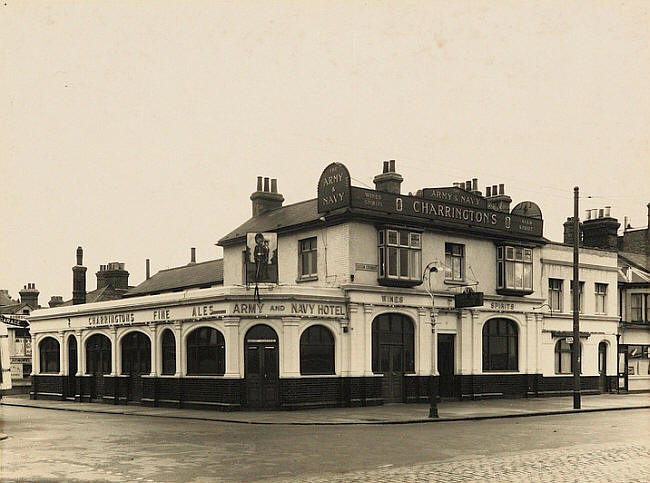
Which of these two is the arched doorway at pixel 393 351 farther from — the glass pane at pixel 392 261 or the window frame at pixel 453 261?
the window frame at pixel 453 261

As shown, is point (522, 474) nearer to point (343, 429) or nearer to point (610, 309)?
point (343, 429)

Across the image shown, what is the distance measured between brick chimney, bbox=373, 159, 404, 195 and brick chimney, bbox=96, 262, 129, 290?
30.6m

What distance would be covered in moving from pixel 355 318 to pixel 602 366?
17114mm

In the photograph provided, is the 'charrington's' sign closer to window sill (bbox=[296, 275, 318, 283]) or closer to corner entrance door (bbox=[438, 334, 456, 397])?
window sill (bbox=[296, 275, 318, 283])

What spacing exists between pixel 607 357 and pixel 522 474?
102 feet

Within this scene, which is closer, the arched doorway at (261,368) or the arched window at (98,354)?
the arched doorway at (261,368)

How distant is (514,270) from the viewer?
120 feet

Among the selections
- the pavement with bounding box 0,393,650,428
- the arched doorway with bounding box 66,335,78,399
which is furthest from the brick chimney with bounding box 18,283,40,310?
the pavement with bounding box 0,393,650,428

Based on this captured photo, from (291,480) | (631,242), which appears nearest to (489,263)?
(631,242)

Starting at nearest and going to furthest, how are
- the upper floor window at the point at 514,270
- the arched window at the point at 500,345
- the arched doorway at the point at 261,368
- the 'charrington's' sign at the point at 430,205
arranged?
the arched doorway at the point at 261,368 → the 'charrington's' sign at the point at 430,205 → the arched window at the point at 500,345 → the upper floor window at the point at 514,270

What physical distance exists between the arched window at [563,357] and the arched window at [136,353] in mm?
19274

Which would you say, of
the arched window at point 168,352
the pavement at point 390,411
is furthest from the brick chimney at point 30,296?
the arched window at point 168,352

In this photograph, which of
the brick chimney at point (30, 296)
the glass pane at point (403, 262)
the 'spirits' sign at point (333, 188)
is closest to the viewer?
the 'spirits' sign at point (333, 188)

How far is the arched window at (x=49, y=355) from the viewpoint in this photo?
40594 mm
